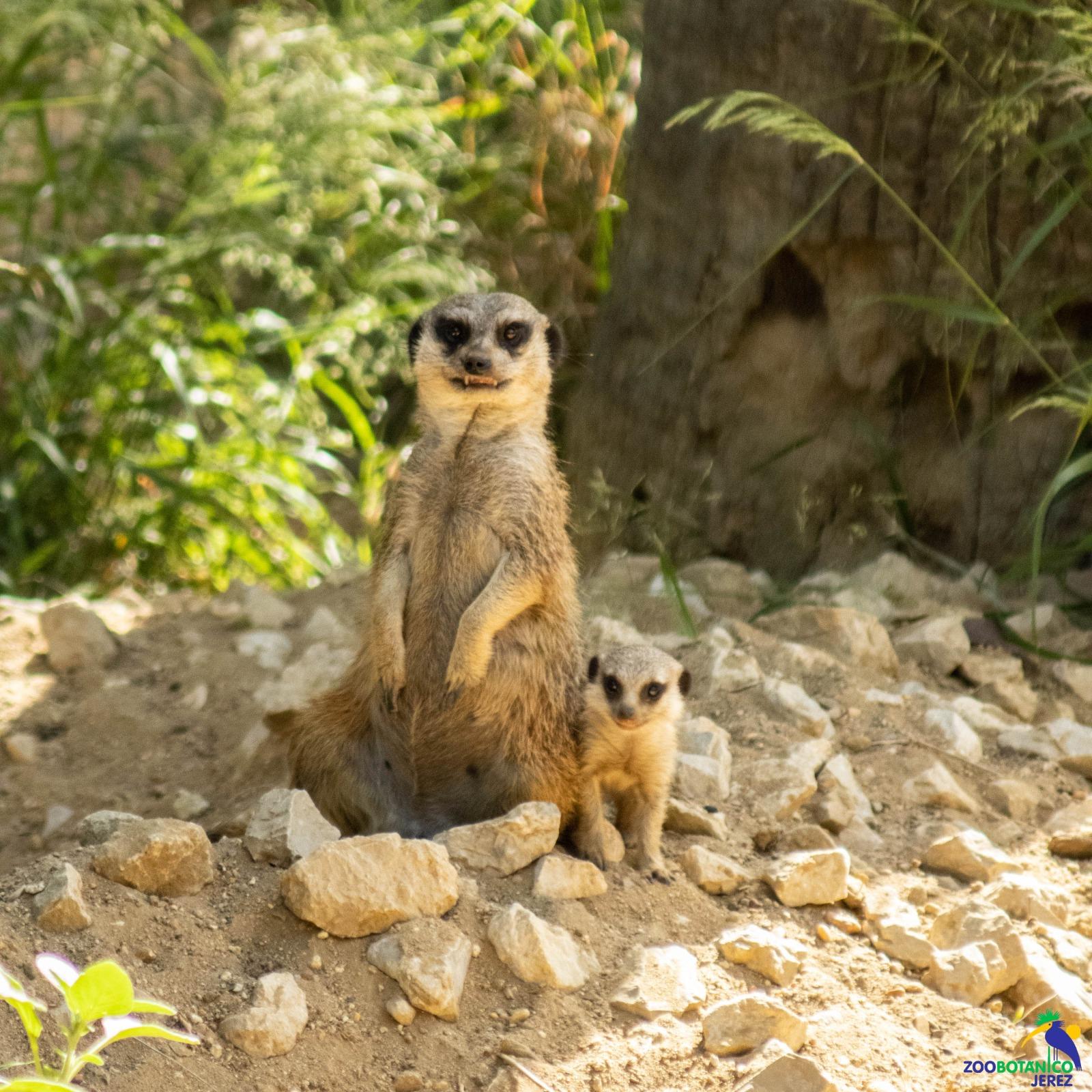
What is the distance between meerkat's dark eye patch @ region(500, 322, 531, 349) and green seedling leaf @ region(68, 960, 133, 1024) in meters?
1.59

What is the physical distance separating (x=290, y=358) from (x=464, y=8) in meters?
1.46

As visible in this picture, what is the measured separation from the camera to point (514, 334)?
2.65 metres

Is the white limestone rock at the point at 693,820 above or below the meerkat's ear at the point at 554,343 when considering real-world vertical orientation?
below

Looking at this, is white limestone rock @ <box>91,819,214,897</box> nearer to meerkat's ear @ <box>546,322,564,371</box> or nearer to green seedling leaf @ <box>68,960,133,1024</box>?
green seedling leaf @ <box>68,960,133,1024</box>

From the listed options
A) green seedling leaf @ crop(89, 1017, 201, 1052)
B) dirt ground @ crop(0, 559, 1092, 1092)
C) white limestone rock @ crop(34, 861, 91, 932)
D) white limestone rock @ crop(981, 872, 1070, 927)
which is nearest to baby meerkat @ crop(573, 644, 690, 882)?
dirt ground @ crop(0, 559, 1092, 1092)

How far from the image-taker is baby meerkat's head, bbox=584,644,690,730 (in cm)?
252

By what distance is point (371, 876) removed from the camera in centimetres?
200

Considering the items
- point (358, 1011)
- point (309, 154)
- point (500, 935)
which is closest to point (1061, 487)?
point (500, 935)

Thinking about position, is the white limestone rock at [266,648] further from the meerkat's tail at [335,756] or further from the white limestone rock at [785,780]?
the white limestone rock at [785,780]

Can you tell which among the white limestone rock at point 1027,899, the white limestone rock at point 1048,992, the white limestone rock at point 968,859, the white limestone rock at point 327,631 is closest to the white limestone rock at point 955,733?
the white limestone rock at point 968,859

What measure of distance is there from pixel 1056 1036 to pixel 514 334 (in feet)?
5.13

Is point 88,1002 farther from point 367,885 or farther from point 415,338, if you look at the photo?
point 415,338

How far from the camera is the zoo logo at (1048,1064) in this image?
190 cm

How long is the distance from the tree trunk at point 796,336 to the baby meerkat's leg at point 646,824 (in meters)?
1.25
